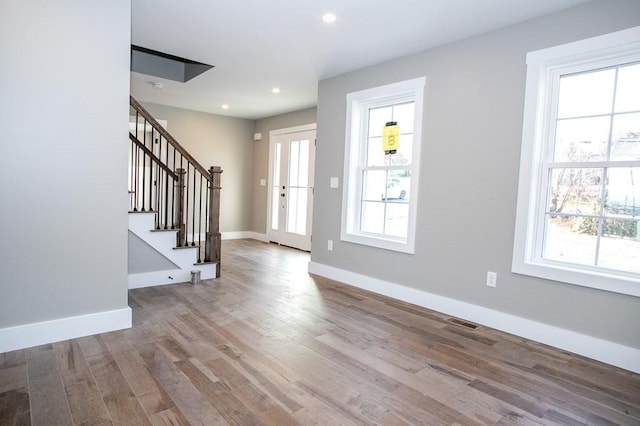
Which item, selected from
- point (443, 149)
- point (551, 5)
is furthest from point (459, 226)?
point (551, 5)

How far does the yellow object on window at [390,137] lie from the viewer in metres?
3.91

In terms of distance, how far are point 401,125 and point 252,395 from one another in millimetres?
2974

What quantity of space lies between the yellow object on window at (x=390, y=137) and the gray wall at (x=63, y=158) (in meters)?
2.48

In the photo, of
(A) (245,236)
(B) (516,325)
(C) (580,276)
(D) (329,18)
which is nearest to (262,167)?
(A) (245,236)

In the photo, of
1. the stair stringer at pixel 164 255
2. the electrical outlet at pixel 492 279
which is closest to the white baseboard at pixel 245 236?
the stair stringer at pixel 164 255

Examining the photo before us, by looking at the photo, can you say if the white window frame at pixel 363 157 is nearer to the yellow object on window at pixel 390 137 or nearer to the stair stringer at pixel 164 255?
the yellow object on window at pixel 390 137

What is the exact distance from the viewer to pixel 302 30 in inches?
126

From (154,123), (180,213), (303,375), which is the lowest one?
(303,375)

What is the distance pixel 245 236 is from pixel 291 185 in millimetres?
1691

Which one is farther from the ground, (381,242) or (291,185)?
(291,185)

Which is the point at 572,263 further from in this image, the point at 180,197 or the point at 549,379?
the point at 180,197

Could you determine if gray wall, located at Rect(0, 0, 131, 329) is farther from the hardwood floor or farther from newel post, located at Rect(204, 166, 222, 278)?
newel post, located at Rect(204, 166, 222, 278)

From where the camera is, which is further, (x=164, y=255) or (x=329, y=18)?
(x=164, y=255)

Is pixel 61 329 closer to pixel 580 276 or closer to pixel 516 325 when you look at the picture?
pixel 516 325
